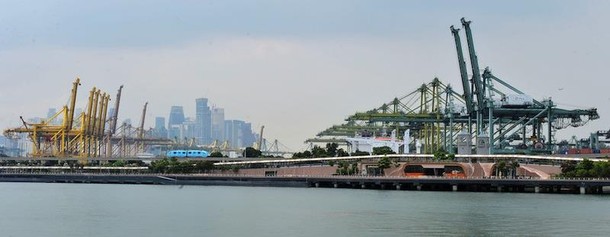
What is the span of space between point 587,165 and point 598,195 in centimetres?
925

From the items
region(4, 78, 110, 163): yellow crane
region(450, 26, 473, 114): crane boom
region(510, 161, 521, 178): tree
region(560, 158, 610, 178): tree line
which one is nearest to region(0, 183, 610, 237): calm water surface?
region(560, 158, 610, 178): tree line

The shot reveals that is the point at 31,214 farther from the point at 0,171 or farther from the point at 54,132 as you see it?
the point at 54,132

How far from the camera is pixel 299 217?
184 ft

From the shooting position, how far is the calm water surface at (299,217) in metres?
47.6

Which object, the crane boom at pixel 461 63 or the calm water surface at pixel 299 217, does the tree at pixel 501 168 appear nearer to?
the crane boom at pixel 461 63

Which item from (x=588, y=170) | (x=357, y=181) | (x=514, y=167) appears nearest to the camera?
(x=588, y=170)

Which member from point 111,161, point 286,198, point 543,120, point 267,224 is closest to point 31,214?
point 267,224

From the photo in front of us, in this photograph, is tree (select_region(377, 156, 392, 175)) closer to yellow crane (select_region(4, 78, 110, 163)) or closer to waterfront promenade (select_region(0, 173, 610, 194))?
waterfront promenade (select_region(0, 173, 610, 194))

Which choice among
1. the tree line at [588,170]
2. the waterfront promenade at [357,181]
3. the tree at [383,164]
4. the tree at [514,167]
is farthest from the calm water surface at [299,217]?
the tree at [383,164]

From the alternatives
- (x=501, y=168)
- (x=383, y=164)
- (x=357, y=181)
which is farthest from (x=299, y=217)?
(x=383, y=164)

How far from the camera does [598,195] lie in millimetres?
88688

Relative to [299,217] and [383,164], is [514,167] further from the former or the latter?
[299,217]

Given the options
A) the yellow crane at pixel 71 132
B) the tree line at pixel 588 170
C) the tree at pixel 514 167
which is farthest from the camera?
the yellow crane at pixel 71 132

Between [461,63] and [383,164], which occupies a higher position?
[461,63]
